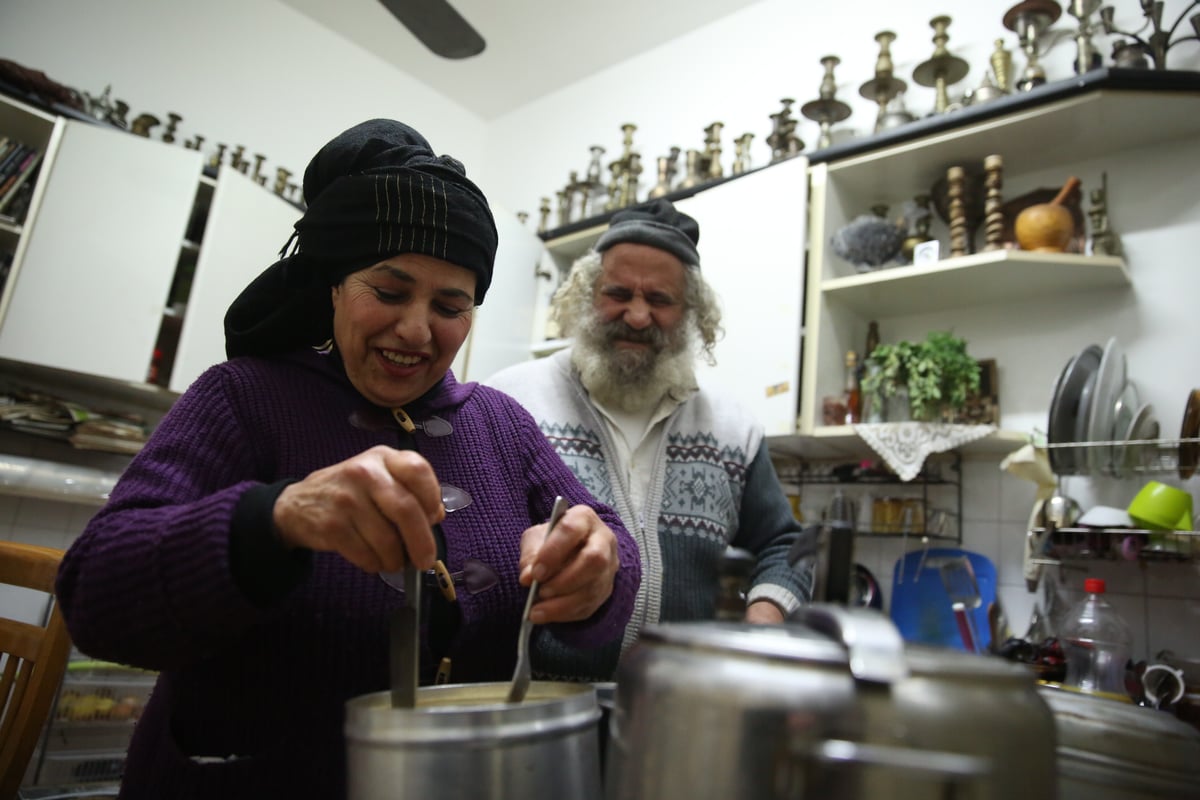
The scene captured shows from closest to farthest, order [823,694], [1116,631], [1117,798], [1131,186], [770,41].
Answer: [823,694], [1117,798], [1116,631], [1131,186], [770,41]

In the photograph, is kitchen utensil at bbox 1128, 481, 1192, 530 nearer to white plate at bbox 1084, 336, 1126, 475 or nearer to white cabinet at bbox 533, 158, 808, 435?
white plate at bbox 1084, 336, 1126, 475

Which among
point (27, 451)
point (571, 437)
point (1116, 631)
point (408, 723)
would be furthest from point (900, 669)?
point (27, 451)

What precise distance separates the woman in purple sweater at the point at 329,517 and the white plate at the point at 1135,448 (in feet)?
4.41

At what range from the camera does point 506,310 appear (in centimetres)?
277

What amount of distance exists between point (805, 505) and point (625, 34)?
7.20 feet

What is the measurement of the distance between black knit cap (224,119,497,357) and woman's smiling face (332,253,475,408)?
0.02 m

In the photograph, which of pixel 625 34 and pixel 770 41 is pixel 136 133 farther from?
pixel 770 41

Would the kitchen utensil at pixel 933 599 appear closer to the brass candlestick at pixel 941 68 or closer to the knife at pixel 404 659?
the brass candlestick at pixel 941 68

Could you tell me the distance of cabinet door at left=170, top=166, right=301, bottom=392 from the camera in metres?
2.37

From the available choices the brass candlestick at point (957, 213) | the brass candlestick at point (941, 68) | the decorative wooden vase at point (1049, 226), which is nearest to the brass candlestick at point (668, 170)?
the brass candlestick at point (941, 68)

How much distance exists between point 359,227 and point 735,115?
2556 millimetres

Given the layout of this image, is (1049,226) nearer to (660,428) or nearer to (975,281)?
(975,281)

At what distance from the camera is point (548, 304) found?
9.70 ft

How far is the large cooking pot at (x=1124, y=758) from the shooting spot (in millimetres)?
445
